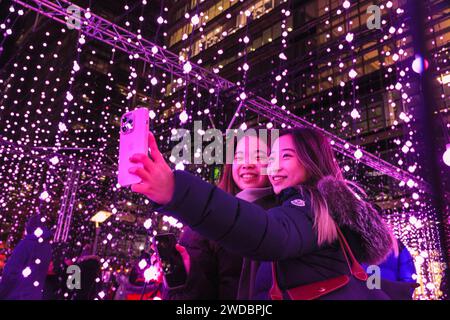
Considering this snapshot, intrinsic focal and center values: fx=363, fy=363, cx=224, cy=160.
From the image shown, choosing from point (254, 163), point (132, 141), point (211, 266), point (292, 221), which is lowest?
point (211, 266)

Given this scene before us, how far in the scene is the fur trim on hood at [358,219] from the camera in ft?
3.10

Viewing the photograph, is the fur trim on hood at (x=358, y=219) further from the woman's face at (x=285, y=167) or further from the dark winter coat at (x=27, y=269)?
the dark winter coat at (x=27, y=269)

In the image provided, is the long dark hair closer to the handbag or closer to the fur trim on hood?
the fur trim on hood

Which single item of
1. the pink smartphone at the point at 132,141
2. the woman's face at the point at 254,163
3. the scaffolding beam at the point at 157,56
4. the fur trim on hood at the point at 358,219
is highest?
the scaffolding beam at the point at 157,56

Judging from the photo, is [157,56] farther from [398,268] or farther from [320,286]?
[320,286]

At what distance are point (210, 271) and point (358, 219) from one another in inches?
25.5

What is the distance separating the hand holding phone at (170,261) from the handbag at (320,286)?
417mm

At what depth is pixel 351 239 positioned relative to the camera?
3.14ft

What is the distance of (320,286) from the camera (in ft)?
2.82

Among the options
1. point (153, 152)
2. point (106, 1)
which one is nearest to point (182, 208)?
point (153, 152)

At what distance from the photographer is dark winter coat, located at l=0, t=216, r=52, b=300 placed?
11.0 feet

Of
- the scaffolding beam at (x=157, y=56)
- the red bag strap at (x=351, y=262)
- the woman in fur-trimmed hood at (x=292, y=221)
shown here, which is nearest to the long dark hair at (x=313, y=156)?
the woman in fur-trimmed hood at (x=292, y=221)

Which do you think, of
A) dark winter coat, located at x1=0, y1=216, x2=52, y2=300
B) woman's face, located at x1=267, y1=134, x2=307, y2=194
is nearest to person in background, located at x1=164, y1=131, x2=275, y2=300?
woman's face, located at x1=267, y1=134, x2=307, y2=194

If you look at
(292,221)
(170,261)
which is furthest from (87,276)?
(292,221)
